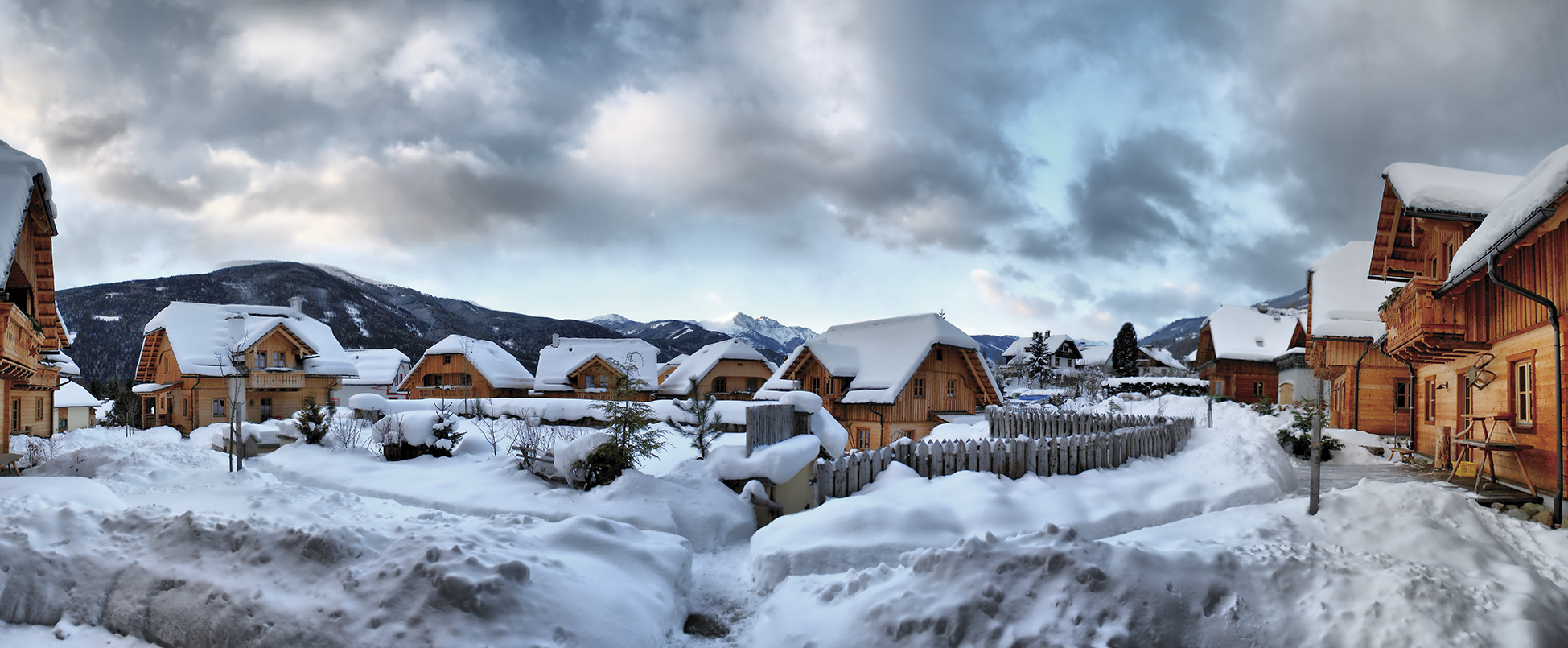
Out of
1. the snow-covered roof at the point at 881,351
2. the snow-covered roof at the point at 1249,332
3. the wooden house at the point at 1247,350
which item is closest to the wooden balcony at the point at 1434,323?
the snow-covered roof at the point at 881,351

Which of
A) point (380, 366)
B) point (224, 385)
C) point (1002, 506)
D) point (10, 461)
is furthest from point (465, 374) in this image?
point (1002, 506)

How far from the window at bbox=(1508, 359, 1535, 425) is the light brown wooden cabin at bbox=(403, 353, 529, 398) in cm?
3824

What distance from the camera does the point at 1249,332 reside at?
126 ft

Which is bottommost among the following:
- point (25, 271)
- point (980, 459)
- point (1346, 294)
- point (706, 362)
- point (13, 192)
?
point (980, 459)

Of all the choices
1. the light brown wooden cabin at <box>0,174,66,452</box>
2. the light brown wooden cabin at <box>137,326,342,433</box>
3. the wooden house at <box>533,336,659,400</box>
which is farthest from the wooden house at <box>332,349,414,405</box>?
the light brown wooden cabin at <box>0,174,66,452</box>

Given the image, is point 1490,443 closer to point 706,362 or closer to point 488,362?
point 706,362

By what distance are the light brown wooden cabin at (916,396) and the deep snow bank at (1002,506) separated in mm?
10752

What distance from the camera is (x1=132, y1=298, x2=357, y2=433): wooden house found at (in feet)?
101

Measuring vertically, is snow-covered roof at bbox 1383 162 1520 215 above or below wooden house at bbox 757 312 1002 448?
above

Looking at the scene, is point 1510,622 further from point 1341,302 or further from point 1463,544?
point 1341,302

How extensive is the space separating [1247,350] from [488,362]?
42306 mm

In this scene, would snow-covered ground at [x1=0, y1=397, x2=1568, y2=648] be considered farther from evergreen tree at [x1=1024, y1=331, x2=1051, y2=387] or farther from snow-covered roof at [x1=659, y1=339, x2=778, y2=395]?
evergreen tree at [x1=1024, y1=331, x2=1051, y2=387]

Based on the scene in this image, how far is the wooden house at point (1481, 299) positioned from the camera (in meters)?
8.75

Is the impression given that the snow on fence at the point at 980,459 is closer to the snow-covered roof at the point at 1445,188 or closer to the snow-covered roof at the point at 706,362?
the snow-covered roof at the point at 1445,188
